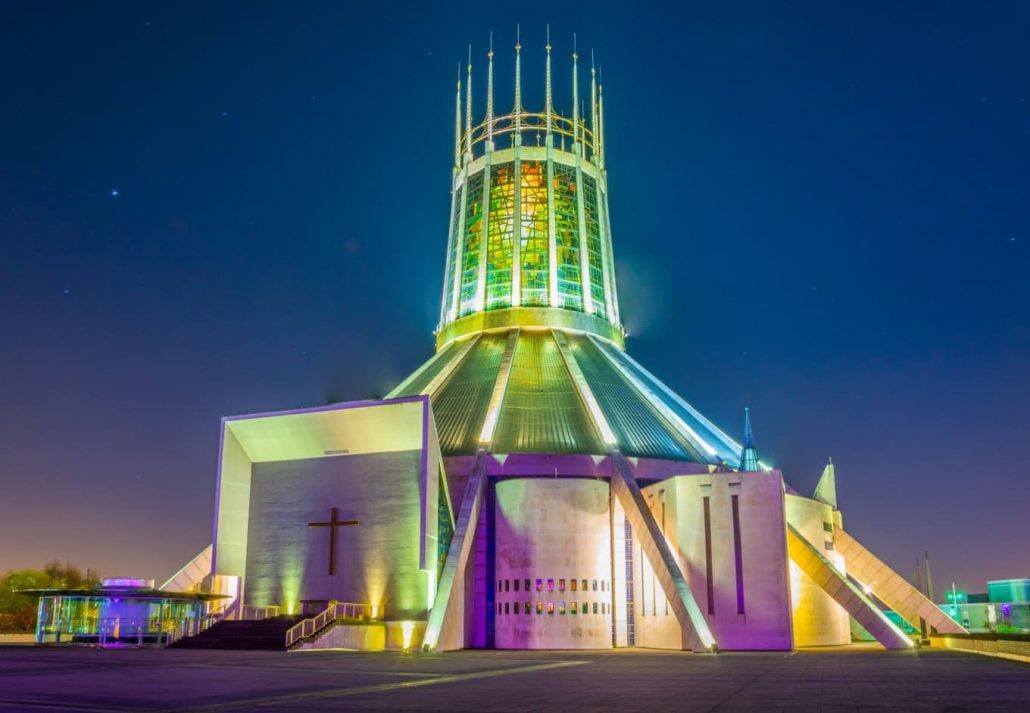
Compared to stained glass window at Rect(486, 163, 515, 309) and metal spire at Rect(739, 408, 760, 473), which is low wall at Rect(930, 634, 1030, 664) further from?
stained glass window at Rect(486, 163, 515, 309)

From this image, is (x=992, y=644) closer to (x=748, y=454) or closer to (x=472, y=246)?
(x=748, y=454)

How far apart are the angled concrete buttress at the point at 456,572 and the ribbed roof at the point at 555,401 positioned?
253cm

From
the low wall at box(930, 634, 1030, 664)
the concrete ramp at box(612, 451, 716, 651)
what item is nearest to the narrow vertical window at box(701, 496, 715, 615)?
the concrete ramp at box(612, 451, 716, 651)

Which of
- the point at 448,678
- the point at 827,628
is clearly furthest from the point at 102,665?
the point at 827,628

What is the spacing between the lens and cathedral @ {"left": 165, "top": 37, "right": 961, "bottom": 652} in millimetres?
30078

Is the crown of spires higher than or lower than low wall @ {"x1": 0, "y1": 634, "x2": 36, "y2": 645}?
higher

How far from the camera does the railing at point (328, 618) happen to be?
27.1 m

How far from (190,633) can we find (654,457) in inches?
701

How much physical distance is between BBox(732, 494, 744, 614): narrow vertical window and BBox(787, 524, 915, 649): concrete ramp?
3.13 meters

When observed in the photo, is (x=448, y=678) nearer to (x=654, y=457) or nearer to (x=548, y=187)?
(x=654, y=457)

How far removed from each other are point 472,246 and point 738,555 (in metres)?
24.1

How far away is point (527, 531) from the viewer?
33.1 metres

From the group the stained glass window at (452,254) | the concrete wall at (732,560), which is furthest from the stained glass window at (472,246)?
the concrete wall at (732,560)

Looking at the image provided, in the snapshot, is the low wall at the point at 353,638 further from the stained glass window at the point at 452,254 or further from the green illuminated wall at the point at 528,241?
the stained glass window at the point at 452,254
